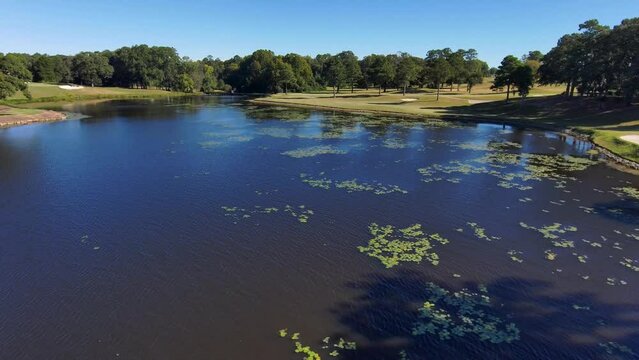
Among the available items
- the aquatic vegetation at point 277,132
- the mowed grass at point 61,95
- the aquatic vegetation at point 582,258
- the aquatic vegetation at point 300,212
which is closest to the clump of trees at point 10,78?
the mowed grass at point 61,95

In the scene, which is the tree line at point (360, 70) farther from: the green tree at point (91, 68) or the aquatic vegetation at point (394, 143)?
the aquatic vegetation at point (394, 143)

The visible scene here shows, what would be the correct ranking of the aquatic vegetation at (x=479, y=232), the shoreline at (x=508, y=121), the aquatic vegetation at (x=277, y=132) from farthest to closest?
the aquatic vegetation at (x=277, y=132) → the shoreline at (x=508, y=121) → the aquatic vegetation at (x=479, y=232)

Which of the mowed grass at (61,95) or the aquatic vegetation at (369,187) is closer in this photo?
the aquatic vegetation at (369,187)

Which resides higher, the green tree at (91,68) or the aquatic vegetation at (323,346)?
the green tree at (91,68)

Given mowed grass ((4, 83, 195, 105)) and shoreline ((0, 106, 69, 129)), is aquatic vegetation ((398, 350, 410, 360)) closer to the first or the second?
shoreline ((0, 106, 69, 129))

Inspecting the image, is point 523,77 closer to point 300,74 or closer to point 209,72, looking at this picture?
point 300,74

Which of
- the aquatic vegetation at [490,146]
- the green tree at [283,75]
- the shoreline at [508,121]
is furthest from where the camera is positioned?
the green tree at [283,75]

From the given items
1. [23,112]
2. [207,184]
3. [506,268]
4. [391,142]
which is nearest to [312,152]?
[391,142]

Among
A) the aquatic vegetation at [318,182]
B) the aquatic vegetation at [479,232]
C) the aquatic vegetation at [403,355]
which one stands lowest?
the aquatic vegetation at [403,355]

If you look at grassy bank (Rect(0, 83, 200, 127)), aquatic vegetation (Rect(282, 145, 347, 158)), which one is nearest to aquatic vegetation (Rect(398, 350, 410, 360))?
aquatic vegetation (Rect(282, 145, 347, 158))

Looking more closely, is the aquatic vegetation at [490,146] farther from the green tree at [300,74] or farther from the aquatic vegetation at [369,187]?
the green tree at [300,74]
